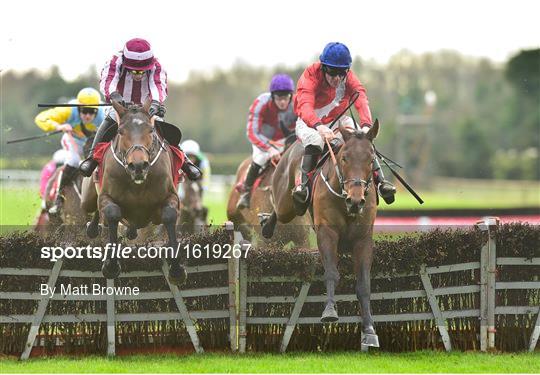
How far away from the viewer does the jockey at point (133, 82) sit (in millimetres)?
9523

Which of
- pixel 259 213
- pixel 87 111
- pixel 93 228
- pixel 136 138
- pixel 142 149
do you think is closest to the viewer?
pixel 142 149

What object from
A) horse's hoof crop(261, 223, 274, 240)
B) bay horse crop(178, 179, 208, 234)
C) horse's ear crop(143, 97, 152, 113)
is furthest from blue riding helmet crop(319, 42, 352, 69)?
bay horse crop(178, 179, 208, 234)

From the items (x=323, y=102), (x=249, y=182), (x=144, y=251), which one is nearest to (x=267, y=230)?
(x=323, y=102)

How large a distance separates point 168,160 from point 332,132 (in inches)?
66.2

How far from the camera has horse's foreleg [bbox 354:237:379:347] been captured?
8.74 meters

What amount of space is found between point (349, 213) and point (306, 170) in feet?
4.45

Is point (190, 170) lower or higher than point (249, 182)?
higher

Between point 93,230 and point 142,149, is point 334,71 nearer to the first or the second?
point 142,149

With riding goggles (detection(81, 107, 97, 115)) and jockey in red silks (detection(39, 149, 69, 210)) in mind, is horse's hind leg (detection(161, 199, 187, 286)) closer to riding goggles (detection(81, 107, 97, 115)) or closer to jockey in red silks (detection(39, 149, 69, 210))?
riding goggles (detection(81, 107, 97, 115))

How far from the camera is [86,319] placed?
29.8 ft

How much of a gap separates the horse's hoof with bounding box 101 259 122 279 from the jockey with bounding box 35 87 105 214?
159 inches

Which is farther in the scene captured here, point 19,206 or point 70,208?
point 19,206

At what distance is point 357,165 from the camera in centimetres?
855

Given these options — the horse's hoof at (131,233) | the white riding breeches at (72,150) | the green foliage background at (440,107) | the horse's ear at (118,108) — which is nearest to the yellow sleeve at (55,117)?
the white riding breeches at (72,150)
